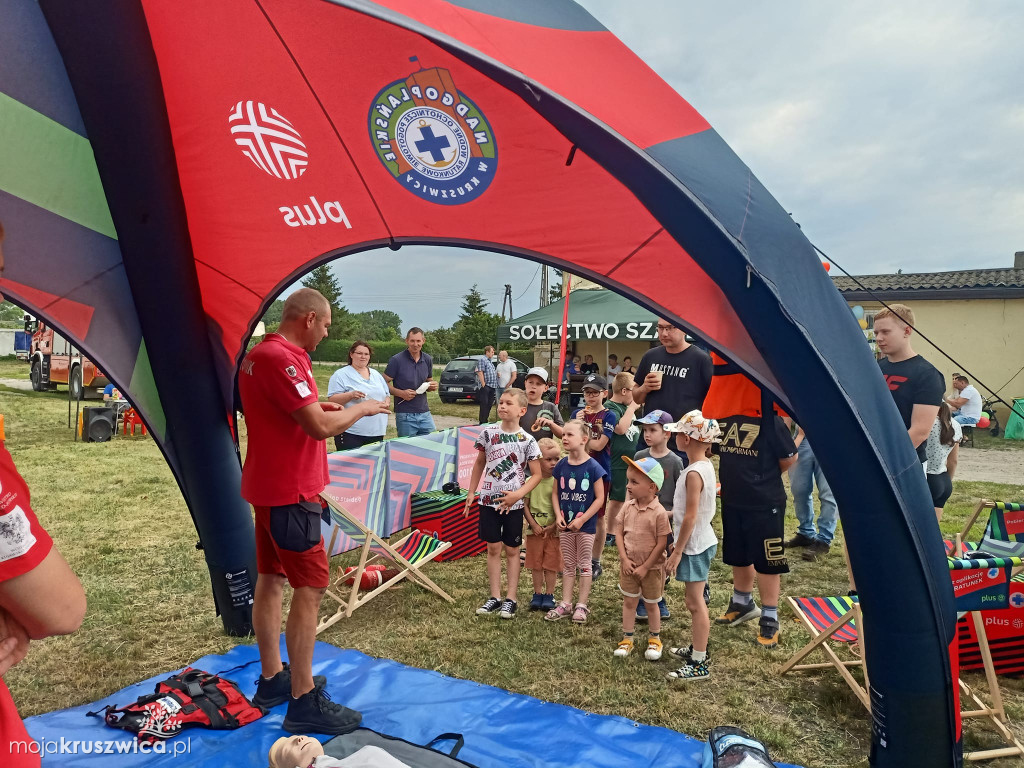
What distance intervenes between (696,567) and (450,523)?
305cm

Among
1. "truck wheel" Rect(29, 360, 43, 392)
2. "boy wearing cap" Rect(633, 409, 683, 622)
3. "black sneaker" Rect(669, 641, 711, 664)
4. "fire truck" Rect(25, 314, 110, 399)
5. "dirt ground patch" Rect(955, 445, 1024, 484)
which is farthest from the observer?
"truck wheel" Rect(29, 360, 43, 392)

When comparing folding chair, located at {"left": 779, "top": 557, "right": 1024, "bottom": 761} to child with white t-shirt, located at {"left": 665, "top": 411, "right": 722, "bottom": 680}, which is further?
child with white t-shirt, located at {"left": 665, "top": 411, "right": 722, "bottom": 680}

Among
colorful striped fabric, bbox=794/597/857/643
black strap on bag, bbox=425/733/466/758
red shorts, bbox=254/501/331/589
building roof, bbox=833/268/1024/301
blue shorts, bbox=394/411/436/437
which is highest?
building roof, bbox=833/268/1024/301

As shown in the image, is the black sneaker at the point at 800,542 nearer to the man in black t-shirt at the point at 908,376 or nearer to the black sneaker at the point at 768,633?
the black sneaker at the point at 768,633

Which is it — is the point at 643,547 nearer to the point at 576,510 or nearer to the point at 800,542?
the point at 576,510

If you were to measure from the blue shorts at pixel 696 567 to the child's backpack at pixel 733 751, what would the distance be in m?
1.08

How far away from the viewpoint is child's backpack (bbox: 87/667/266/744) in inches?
131

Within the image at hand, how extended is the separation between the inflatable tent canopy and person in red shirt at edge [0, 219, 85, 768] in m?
1.77

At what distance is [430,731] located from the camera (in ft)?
11.3

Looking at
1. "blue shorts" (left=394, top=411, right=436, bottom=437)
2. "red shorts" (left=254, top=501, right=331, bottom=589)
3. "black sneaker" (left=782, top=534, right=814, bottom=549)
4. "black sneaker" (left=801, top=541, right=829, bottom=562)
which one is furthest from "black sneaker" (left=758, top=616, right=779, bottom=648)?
"blue shorts" (left=394, top=411, right=436, bottom=437)

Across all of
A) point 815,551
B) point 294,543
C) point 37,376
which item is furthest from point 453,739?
point 37,376

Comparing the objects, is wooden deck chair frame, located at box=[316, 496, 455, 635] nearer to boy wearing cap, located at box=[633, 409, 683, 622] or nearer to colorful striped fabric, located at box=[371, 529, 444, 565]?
colorful striped fabric, located at box=[371, 529, 444, 565]

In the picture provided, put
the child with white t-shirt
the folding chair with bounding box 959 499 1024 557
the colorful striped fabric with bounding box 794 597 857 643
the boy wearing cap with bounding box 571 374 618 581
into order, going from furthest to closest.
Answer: the boy wearing cap with bounding box 571 374 618 581 → the folding chair with bounding box 959 499 1024 557 → the child with white t-shirt → the colorful striped fabric with bounding box 794 597 857 643

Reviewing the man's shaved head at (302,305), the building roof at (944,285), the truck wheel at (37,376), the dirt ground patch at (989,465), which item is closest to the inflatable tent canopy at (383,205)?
the man's shaved head at (302,305)
